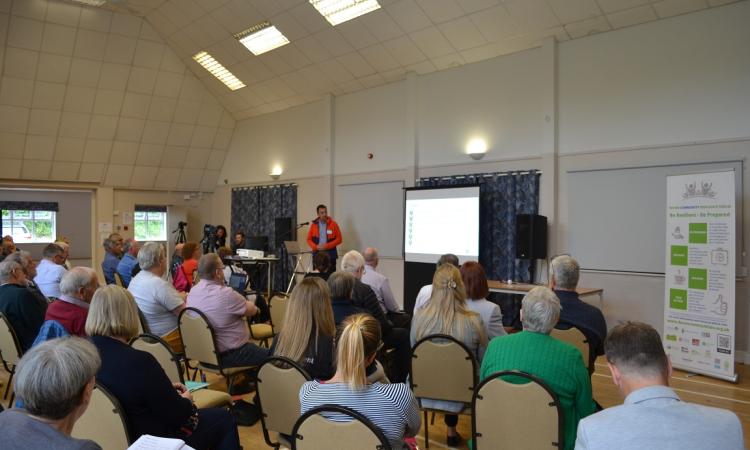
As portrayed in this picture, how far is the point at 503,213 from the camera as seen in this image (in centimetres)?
713

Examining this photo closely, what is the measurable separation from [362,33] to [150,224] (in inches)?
292

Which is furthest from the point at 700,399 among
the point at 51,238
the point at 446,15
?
the point at 51,238

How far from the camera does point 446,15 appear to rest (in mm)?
6699

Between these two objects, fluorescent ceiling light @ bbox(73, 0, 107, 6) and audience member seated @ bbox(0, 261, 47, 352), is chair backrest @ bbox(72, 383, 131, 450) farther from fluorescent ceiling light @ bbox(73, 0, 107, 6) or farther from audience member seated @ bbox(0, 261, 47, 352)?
fluorescent ceiling light @ bbox(73, 0, 107, 6)

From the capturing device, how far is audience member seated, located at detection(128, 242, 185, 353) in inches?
152

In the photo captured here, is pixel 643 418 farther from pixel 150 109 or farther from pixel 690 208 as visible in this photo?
pixel 150 109

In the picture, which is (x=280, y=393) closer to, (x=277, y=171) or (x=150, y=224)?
(x=277, y=171)

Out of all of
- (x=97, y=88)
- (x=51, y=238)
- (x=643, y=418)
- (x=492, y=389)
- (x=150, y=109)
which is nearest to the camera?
(x=643, y=418)

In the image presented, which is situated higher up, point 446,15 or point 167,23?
point 167,23

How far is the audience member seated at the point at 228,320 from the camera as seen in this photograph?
3627mm

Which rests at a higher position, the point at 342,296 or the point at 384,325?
the point at 342,296

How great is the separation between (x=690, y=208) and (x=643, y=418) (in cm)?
451

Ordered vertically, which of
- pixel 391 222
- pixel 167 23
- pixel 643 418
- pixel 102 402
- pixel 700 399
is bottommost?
pixel 700 399

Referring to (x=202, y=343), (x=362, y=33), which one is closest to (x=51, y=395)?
(x=202, y=343)
